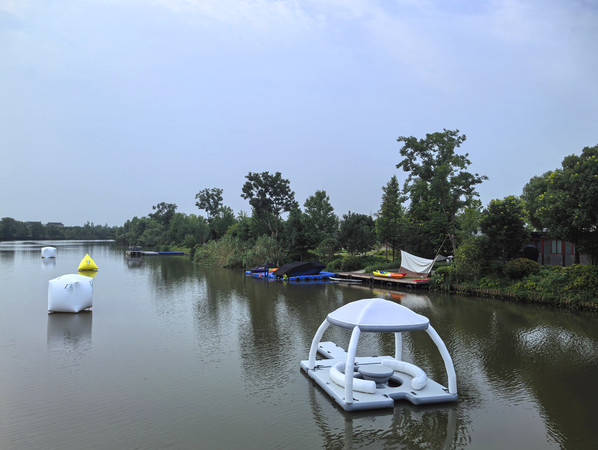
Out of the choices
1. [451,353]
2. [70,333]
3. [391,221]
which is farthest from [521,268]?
[70,333]

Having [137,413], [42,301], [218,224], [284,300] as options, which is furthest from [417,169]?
[218,224]

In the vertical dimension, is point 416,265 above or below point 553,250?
below

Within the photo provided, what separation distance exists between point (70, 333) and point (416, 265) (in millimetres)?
23095

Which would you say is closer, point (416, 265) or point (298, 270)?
point (416, 265)

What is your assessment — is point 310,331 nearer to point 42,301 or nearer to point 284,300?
point 284,300

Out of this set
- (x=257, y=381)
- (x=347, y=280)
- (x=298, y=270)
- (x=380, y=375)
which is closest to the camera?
(x=380, y=375)

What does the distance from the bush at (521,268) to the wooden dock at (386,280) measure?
5.65m

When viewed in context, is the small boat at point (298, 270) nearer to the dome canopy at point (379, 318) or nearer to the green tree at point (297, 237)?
the green tree at point (297, 237)

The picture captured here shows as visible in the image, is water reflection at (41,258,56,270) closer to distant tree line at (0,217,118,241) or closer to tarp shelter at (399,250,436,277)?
tarp shelter at (399,250,436,277)

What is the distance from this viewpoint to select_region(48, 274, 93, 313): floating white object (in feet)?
60.3

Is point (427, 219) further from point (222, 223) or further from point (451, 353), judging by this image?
point (222, 223)

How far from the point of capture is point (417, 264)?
30984 mm

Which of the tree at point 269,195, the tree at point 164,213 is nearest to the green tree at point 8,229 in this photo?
the tree at point 164,213

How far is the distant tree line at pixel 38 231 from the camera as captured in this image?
125 metres
